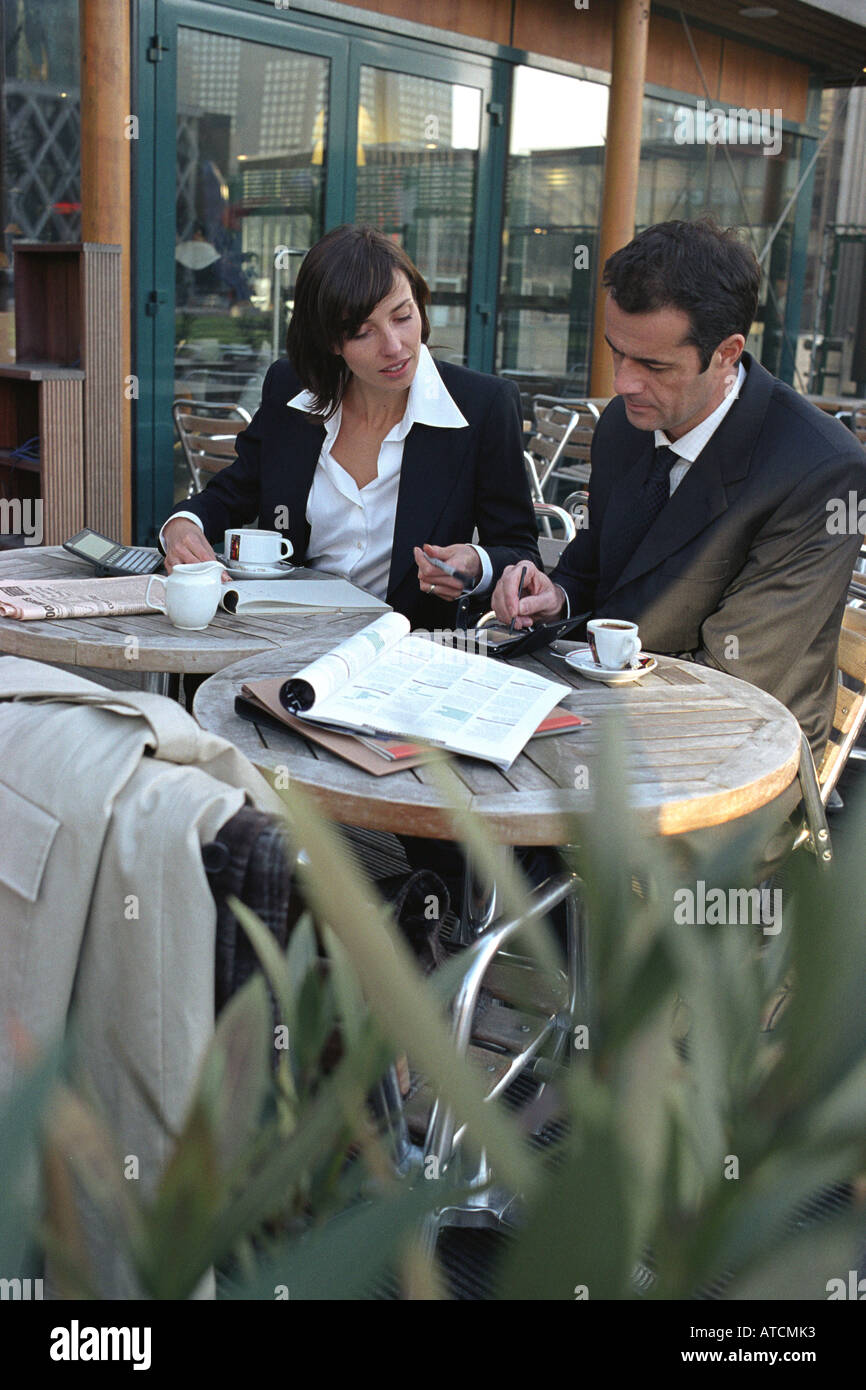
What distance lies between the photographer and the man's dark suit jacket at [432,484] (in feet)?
8.70

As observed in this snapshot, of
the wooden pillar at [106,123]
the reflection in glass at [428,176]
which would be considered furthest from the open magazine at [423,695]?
the reflection in glass at [428,176]

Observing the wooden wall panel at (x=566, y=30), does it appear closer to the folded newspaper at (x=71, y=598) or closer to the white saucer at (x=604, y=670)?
the folded newspaper at (x=71, y=598)

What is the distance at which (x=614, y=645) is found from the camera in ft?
6.11

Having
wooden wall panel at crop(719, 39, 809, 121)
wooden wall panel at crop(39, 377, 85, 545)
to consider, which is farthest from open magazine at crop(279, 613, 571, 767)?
wooden wall panel at crop(719, 39, 809, 121)

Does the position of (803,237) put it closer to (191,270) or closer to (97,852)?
(191,270)

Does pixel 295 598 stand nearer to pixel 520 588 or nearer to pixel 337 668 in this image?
pixel 520 588

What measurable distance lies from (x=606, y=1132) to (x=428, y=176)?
22.3ft

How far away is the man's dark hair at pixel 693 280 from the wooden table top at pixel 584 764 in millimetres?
609

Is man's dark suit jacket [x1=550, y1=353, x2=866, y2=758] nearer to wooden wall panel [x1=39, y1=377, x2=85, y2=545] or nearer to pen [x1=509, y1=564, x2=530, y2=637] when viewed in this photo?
pen [x1=509, y1=564, x2=530, y2=637]

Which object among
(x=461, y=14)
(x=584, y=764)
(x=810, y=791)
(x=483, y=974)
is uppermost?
(x=461, y=14)

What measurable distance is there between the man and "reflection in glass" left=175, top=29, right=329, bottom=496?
389cm

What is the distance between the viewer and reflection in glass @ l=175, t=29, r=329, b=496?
5.45 metres

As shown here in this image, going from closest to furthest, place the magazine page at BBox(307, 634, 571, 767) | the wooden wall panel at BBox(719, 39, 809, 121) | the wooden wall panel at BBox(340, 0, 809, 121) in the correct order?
the magazine page at BBox(307, 634, 571, 767)
the wooden wall panel at BBox(340, 0, 809, 121)
the wooden wall panel at BBox(719, 39, 809, 121)

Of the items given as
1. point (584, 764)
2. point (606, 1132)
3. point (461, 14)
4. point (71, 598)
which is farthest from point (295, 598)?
point (461, 14)
